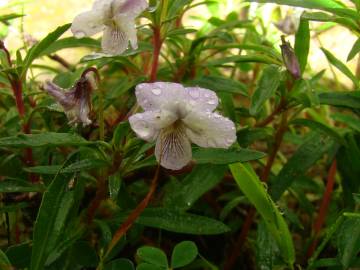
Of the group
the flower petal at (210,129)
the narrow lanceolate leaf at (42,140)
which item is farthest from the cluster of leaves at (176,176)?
the flower petal at (210,129)

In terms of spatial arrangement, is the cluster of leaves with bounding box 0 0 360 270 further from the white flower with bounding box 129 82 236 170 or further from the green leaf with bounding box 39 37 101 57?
the white flower with bounding box 129 82 236 170

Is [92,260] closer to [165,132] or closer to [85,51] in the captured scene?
[165,132]

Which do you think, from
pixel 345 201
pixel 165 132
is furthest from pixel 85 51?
pixel 165 132

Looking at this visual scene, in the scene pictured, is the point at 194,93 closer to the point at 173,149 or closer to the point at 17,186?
the point at 173,149

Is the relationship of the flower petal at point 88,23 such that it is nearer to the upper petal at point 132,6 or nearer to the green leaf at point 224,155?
the upper petal at point 132,6

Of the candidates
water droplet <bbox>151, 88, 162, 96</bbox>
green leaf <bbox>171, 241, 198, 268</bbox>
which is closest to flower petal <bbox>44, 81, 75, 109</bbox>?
water droplet <bbox>151, 88, 162, 96</bbox>

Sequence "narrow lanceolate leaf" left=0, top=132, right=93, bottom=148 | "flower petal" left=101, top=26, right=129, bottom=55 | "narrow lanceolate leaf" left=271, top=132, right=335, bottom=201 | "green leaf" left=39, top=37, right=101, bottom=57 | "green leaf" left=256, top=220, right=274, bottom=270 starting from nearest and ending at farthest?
"narrow lanceolate leaf" left=0, top=132, right=93, bottom=148 < "flower petal" left=101, top=26, right=129, bottom=55 < "green leaf" left=256, top=220, right=274, bottom=270 < "narrow lanceolate leaf" left=271, top=132, right=335, bottom=201 < "green leaf" left=39, top=37, right=101, bottom=57

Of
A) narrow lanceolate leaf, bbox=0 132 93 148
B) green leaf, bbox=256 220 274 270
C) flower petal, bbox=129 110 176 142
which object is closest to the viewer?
flower petal, bbox=129 110 176 142
